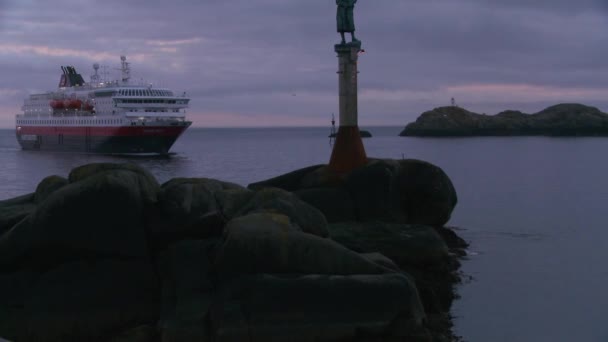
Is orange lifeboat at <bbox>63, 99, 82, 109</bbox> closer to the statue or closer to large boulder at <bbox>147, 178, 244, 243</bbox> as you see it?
the statue

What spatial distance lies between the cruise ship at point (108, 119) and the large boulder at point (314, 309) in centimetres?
4982

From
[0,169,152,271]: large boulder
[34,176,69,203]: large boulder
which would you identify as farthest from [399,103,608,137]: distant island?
[0,169,152,271]: large boulder

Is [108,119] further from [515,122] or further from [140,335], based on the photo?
[515,122]

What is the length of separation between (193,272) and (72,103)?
61533 mm

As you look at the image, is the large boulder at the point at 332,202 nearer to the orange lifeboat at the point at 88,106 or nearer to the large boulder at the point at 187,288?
the large boulder at the point at 187,288

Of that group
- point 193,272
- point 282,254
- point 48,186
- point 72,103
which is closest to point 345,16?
point 48,186

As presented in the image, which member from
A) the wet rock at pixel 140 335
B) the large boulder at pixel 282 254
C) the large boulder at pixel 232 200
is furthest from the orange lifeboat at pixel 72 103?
the large boulder at pixel 282 254

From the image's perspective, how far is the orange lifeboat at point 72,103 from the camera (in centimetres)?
6706

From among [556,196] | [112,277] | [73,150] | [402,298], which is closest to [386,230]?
[402,298]

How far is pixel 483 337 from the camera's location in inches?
434

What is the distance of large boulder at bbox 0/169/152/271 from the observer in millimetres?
10352

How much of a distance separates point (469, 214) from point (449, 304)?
1254 centimetres

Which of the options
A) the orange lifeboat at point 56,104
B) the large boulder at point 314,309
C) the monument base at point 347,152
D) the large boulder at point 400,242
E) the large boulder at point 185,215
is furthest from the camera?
the orange lifeboat at point 56,104

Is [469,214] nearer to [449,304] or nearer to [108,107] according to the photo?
[449,304]
